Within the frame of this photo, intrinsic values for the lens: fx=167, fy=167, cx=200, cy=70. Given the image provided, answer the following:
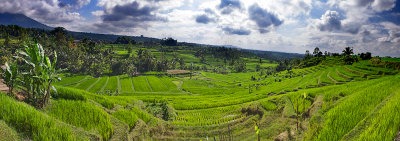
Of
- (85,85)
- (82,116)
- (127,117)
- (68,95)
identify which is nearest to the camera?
(82,116)

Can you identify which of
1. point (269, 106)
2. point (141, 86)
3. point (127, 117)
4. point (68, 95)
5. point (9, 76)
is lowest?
point (141, 86)

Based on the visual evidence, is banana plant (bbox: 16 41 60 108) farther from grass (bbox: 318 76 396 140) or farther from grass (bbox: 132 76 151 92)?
grass (bbox: 132 76 151 92)

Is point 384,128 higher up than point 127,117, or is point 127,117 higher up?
point 384,128

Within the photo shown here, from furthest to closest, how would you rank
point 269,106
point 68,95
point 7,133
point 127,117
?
1. point 269,106
2. point 127,117
3. point 68,95
4. point 7,133

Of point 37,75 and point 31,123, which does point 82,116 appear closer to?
point 31,123

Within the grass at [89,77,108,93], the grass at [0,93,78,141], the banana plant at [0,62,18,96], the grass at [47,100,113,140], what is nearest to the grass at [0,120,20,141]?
the grass at [0,93,78,141]

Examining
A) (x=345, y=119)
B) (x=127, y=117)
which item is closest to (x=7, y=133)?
(x=127, y=117)

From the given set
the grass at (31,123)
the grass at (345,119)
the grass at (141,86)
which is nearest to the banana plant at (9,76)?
the grass at (31,123)

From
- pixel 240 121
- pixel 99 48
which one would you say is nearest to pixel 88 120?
pixel 240 121

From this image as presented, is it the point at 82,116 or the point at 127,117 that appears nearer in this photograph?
the point at 82,116

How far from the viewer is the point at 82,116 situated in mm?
7281

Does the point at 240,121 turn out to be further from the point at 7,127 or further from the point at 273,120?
the point at 7,127

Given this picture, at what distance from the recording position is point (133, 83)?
78188 mm

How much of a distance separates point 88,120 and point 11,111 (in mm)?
2393
